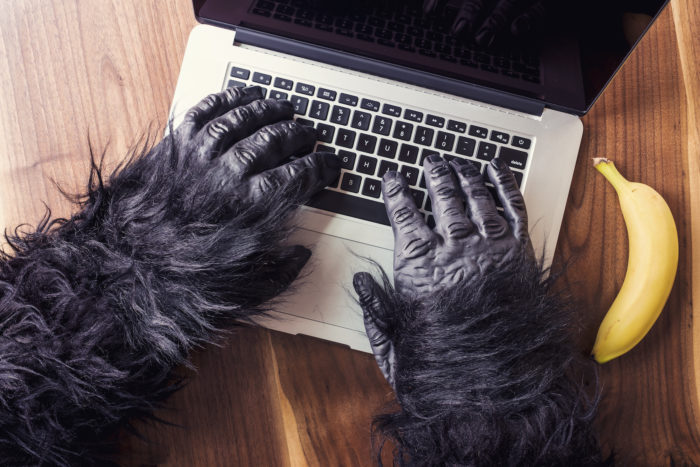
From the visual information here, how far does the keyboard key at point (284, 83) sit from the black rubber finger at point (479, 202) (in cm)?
22

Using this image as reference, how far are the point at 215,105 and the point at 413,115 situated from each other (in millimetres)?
237

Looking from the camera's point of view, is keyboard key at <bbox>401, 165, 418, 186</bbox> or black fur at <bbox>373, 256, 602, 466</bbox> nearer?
black fur at <bbox>373, 256, 602, 466</bbox>

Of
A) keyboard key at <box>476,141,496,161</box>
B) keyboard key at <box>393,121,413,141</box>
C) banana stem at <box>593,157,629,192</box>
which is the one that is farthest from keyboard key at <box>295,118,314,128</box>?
banana stem at <box>593,157,629,192</box>

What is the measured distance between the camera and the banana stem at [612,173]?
62 centimetres

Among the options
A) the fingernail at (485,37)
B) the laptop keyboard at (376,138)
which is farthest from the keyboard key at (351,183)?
the fingernail at (485,37)

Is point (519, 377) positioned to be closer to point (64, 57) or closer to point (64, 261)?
point (64, 261)

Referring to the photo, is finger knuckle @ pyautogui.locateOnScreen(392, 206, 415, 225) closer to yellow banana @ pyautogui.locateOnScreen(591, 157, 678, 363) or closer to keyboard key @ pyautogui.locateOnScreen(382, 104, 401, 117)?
keyboard key @ pyautogui.locateOnScreen(382, 104, 401, 117)

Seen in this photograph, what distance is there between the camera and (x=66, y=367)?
46cm

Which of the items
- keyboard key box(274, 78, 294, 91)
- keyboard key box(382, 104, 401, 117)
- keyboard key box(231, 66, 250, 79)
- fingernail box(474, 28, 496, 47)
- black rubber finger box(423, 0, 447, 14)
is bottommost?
keyboard key box(382, 104, 401, 117)

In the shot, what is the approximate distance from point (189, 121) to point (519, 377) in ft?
1.50

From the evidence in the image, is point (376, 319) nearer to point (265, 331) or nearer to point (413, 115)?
point (265, 331)

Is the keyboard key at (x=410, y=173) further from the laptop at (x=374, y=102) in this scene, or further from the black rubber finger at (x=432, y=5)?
the black rubber finger at (x=432, y=5)

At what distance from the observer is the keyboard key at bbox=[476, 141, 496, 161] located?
603mm

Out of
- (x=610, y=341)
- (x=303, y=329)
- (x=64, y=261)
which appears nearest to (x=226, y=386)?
Result: (x=303, y=329)
